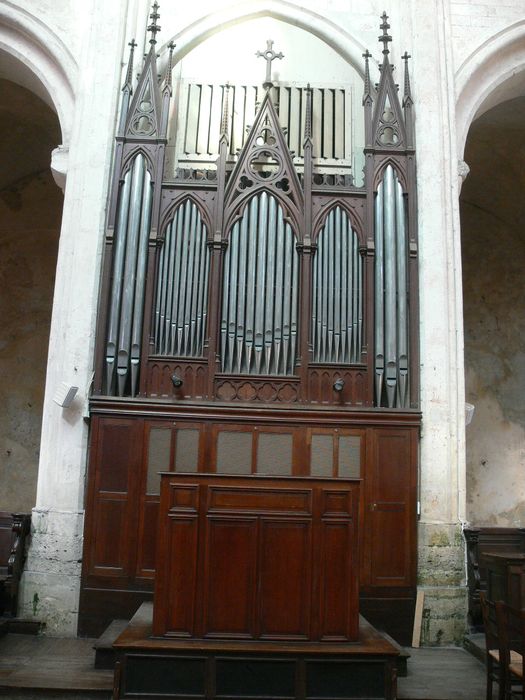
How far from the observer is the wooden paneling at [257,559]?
20.0ft

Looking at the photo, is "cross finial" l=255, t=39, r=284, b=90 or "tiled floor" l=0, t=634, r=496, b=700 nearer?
"tiled floor" l=0, t=634, r=496, b=700

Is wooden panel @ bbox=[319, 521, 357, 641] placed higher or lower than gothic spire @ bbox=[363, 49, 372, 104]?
lower

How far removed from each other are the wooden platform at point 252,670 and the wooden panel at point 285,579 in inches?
5.7

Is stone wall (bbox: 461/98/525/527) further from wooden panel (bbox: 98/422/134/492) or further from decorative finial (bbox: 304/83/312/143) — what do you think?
wooden panel (bbox: 98/422/134/492)

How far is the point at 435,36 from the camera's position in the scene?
1020cm

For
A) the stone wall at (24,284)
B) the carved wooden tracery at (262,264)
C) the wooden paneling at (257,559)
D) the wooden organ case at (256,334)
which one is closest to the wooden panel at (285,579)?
the wooden paneling at (257,559)

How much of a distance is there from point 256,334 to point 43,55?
16.3 feet

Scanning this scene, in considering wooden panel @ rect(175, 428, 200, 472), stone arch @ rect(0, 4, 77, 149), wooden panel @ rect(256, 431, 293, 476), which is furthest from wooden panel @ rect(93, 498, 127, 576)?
stone arch @ rect(0, 4, 77, 149)

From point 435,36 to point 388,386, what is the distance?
502 cm

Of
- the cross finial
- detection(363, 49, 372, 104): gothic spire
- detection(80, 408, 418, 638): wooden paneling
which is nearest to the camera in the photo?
detection(80, 408, 418, 638): wooden paneling

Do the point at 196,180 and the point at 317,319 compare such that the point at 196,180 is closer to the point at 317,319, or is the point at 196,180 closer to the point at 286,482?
the point at 317,319

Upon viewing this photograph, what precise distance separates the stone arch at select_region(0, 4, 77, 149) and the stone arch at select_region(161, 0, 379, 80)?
1412 millimetres

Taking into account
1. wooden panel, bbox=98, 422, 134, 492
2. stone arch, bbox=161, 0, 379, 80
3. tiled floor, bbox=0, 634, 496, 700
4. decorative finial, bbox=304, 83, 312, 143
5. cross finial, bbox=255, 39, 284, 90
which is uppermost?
stone arch, bbox=161, 0, 379, 80

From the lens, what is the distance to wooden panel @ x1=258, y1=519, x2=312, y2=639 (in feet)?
20.0
